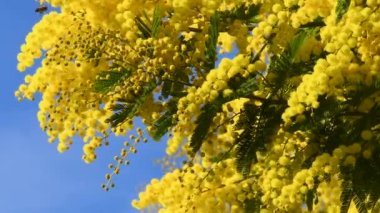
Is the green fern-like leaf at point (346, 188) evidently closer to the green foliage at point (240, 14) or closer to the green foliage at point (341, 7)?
the green foliage at point (341, 7)

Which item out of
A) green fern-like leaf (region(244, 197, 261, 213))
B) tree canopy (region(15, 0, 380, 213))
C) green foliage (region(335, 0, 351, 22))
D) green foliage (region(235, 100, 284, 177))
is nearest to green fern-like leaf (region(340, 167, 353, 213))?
tree canopy (region(15, 0, 380, 213))

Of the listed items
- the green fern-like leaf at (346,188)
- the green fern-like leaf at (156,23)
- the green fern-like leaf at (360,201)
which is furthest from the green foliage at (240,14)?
the green fern-like leaf at (360,201)

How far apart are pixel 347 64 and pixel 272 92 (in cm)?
89

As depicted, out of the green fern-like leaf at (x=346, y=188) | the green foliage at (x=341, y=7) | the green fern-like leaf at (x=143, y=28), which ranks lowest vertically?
the green fern-like leaf at (x=346, y=188)

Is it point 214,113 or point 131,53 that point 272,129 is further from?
point 131,53

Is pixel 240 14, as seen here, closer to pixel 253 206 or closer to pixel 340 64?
pixel 340 64

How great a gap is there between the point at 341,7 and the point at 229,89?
1.07 meters

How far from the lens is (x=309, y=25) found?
5.88m

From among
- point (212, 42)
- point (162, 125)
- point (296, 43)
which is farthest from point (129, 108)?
point (296, 43)

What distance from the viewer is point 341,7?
539 centimetres

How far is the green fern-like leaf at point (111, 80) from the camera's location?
19.4ft

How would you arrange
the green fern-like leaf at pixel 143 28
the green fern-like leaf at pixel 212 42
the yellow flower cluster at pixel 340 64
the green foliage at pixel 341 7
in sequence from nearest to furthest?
the yellow flower cluster at pixel 340 64, the green foliage at pixel 341 7, the green fern-like leaf at pixel 212 42, the green fern-like leaf at pixel 143 28

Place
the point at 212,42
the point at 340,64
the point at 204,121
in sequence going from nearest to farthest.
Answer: the point at 340,64, the point at 204,121, the point at 212,42

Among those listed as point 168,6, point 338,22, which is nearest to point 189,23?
point 168,6
